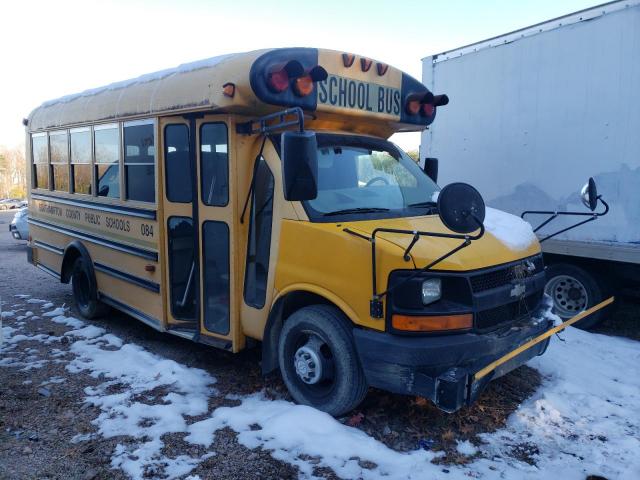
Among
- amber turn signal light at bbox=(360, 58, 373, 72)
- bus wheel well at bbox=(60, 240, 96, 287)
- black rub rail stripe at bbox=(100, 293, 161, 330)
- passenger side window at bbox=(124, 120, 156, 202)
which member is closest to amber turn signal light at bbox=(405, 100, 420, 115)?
amber turn signal light at bbox=(360, 58, 373, 72)

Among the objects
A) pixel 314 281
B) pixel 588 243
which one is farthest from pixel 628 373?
pixel 314 281

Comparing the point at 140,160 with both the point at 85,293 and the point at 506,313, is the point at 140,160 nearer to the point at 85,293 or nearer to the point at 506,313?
the point at 85,293

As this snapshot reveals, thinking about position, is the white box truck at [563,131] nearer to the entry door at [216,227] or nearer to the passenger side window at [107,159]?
the entry door at [216,227]

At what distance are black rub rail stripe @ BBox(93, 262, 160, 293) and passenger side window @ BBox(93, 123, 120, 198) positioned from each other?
0.81 m

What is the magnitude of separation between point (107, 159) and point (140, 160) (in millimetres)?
755

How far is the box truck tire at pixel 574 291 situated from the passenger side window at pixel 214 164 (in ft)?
13.1

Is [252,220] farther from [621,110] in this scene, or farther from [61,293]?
[61,293]

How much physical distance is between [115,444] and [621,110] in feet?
17.9

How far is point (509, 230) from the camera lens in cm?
399

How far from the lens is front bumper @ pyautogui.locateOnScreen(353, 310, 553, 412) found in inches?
125

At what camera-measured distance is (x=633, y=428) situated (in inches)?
143

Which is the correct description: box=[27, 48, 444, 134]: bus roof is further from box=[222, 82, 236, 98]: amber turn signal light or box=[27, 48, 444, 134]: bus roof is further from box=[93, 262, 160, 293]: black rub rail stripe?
box=[93, 262, 160, 293]: black rub rail stripe

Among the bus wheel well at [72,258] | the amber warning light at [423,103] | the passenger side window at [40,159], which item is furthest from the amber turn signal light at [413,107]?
the passenger side window at [40,159]

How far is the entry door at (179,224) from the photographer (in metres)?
4.61
